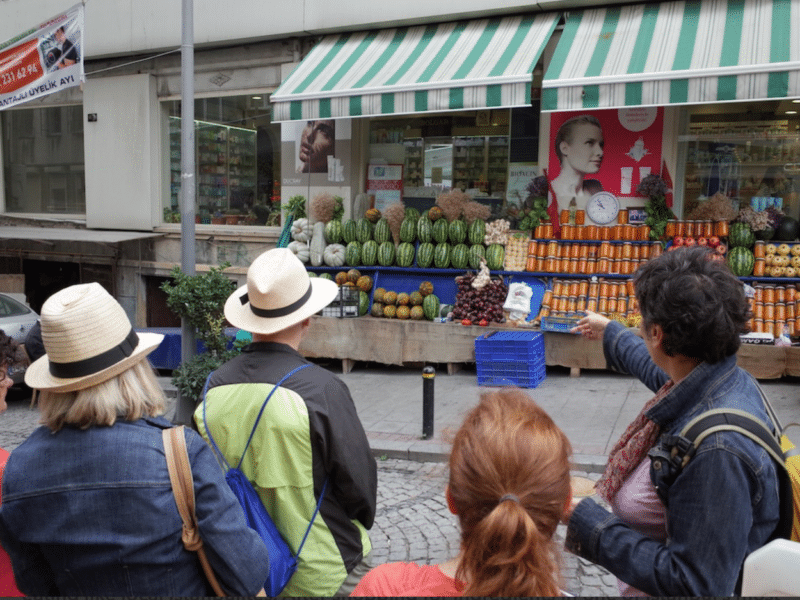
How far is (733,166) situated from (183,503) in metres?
9.93

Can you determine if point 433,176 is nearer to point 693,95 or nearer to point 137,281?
point 693,95

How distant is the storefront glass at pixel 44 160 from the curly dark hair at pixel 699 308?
1539 cm

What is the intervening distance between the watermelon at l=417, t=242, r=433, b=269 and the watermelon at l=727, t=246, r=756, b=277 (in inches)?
160

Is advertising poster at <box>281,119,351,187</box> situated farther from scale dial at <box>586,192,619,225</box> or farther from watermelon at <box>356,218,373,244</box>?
scale dial at <box>586,192,619,225</box>

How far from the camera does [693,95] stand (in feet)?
26.7

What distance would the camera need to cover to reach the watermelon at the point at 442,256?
34.9ft

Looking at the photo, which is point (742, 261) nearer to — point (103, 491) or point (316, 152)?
point (316, 152)

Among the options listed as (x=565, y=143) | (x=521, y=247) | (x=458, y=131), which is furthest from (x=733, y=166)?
(x=458, y=131)

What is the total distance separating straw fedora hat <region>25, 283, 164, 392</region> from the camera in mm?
2010

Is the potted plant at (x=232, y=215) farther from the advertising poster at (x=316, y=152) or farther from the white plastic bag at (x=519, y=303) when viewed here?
the white plastic bag at (x=519, y=303)

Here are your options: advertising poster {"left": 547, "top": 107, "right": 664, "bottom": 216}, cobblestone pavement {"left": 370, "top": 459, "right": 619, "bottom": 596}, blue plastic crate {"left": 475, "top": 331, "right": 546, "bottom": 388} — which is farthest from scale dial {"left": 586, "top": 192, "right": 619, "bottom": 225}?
cobblestone pavement {"left": 370, "top": 459, "right": 619, "bottom": 596}

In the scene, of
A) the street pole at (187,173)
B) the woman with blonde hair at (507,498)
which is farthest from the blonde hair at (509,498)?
the street pole at (187,173)

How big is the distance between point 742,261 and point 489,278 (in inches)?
129

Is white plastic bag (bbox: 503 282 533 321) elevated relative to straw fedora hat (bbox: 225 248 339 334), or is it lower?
lower
